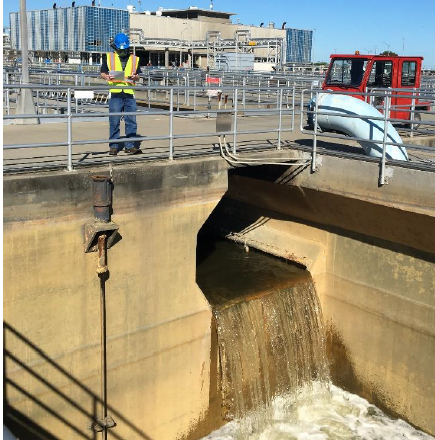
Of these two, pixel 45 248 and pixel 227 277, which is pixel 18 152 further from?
pixel 227 277

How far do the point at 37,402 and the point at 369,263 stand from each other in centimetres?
644

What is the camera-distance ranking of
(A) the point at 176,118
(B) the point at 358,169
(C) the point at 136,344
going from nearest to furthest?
(C) the point at 136,344
(B) the point at 358,169
(A) the point at 176,118

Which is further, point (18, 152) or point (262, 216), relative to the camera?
point (262, 216)

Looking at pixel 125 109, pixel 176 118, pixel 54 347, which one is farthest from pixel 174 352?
pixel 176 118

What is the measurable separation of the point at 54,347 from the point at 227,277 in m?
4.90

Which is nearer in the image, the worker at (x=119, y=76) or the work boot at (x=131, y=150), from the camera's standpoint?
the worker at (x=119, y=76)

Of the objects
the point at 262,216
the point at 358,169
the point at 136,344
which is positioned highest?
the point at 358,169

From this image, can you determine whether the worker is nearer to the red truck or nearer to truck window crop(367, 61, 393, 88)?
the red truck

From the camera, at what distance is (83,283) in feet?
27.1

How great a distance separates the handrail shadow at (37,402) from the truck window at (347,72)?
9724 mm

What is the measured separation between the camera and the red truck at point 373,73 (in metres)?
14.3

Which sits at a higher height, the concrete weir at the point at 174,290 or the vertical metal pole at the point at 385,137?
the vertical metal pole at the point at 385,137

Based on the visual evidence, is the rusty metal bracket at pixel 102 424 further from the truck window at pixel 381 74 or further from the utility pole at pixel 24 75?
the truck window at pixel 381 74

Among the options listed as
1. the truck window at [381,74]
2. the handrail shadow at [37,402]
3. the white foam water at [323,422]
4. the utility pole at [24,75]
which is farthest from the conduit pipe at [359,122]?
the utility pole at [24,75]
